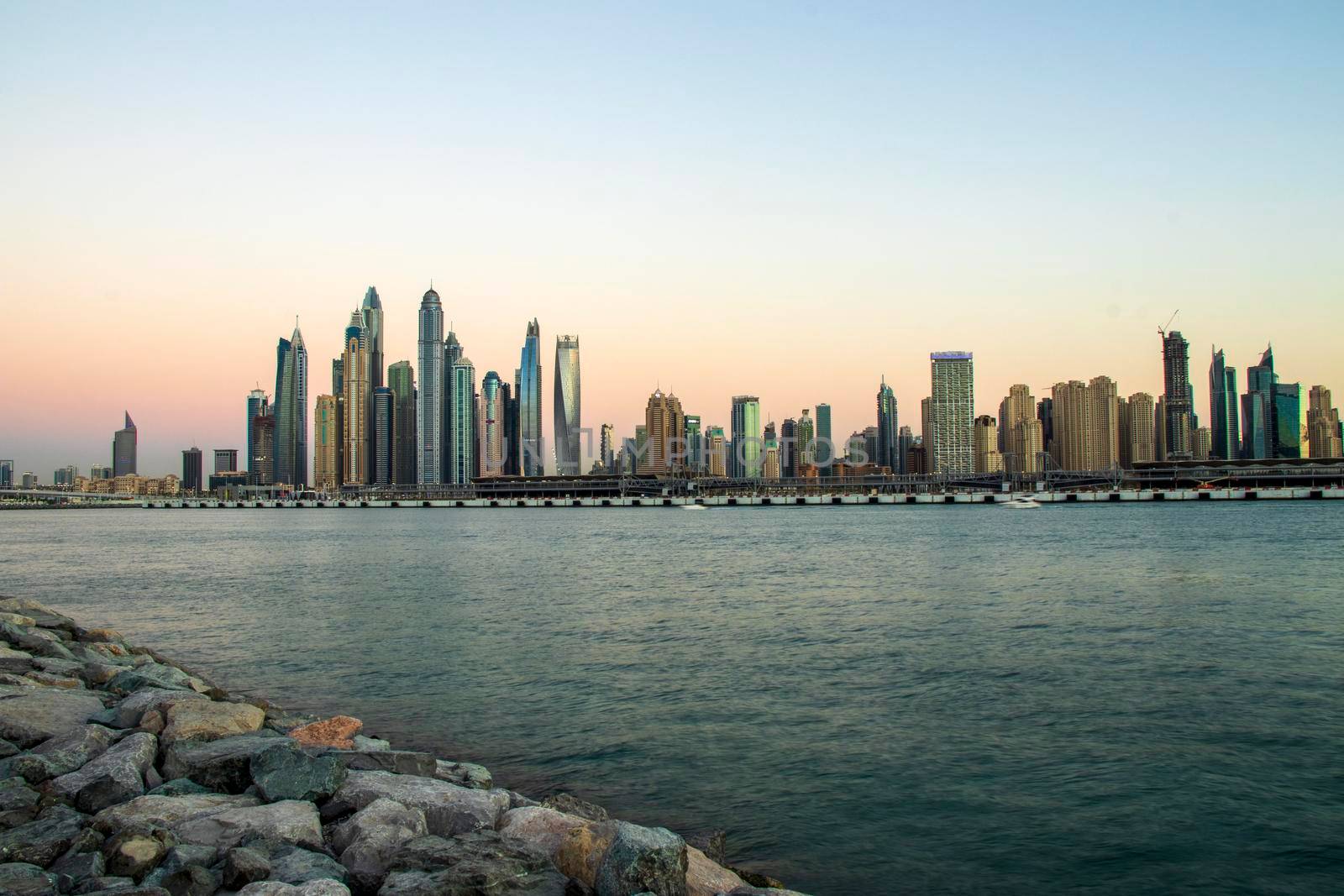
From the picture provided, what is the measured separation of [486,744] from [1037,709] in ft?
31.6

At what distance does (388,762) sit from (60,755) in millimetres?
3607

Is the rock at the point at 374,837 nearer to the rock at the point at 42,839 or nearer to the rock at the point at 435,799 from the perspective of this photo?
the rock at the point at 435,799

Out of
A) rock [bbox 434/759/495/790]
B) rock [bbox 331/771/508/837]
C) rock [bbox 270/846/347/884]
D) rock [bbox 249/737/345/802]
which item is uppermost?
rock [bbox 249/737/345/802]

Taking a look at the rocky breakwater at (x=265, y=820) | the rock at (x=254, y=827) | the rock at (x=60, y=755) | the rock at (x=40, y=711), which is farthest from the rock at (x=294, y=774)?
the rock at (x=40, y=711)

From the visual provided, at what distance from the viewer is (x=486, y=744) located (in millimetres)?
15508

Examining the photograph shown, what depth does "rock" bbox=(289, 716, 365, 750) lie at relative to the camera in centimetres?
1306

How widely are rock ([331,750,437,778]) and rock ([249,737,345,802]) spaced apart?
2.56ft

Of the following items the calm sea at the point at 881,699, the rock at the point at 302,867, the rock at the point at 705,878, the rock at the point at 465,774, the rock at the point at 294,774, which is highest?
the rock at the point at 294,774

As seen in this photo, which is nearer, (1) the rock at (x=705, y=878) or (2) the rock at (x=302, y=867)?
(2) the rock at (x=302, y=867)

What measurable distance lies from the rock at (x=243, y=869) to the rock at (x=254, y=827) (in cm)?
75

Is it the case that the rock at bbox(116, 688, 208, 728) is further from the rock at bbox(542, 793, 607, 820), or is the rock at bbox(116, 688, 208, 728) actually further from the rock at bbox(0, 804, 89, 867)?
the rock at bbox(542, 793, 607, 820)

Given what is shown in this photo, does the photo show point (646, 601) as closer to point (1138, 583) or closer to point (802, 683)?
point (802, 683)

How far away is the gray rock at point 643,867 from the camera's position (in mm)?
7363

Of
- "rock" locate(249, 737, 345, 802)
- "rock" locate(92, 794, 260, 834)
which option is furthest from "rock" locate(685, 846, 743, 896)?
"rock" locate(92, 794, 260, 834)
